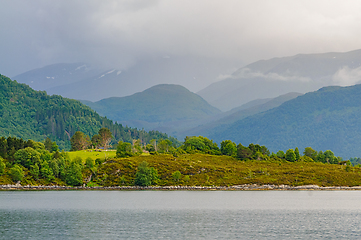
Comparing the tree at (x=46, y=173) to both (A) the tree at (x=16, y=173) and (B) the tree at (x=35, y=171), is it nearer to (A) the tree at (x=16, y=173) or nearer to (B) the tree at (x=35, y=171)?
(B) the tree at (x=35, y=171)

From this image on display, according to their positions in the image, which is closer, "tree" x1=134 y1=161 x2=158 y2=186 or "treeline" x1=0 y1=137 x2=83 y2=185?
"treeline" x1=0 y1=137 x2=83 y2=185

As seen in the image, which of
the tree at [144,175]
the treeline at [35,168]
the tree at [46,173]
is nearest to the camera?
the treeline at [35,168]

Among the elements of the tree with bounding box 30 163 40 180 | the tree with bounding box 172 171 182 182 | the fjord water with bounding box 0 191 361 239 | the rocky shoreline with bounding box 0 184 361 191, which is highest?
the tree with bounding box 30 163 40 180

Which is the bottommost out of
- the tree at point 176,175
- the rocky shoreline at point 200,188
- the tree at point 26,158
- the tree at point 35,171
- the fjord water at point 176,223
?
the fjord water at point 176,223

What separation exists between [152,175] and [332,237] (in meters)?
138

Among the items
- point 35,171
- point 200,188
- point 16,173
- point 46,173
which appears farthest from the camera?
point 200,188

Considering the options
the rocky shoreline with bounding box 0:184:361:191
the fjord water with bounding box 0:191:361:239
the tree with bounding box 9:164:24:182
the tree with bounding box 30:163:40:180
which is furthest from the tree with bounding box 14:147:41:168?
the fjord water with bounding box 0:191:361:239

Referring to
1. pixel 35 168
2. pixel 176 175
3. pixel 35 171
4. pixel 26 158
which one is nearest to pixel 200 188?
pixel 176 175

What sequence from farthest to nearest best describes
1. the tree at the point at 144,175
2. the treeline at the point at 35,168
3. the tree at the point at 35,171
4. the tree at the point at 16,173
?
the tree at the point at 144,175, the tree at the point at 35,171, the treeline at the point at 35,168, the tree at the point at 16,173

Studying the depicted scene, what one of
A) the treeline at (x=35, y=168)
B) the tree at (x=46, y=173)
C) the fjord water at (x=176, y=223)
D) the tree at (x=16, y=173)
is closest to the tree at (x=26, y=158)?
the treeline at (x=35, y=168)

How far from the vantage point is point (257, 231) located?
220 ft

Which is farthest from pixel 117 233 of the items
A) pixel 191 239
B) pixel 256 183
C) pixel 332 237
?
pixel 256 183

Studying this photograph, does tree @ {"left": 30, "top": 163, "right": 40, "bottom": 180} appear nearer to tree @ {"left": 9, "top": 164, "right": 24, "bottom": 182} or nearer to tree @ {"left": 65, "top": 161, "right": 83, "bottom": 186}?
tree @ {"left": 9, "top": 164, "right": 24, "bottom": 182}

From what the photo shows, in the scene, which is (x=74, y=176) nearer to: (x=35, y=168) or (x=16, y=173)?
(x=35, y=168)
